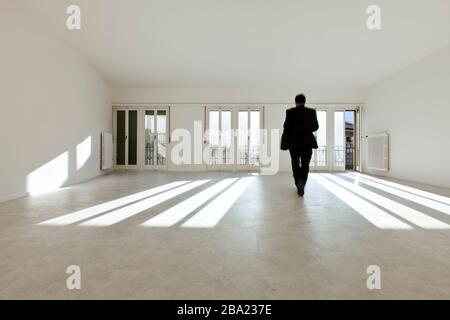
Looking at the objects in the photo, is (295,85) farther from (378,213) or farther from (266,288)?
(266,288)

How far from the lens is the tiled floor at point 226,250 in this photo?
42.0 inches

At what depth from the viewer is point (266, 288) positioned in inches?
42.0

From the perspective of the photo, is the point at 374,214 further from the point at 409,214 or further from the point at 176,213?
the point at 176,213

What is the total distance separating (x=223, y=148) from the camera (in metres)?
7.62

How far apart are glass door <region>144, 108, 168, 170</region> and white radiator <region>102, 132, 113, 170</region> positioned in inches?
39.8

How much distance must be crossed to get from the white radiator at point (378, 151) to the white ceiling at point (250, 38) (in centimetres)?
149

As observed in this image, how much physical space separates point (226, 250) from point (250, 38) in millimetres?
4464

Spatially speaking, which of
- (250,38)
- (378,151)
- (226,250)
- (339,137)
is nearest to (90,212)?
(226,250)

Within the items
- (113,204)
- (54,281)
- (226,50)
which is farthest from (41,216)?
(226,50)

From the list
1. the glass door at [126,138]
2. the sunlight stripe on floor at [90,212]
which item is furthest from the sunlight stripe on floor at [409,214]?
the glass door at [126,138]

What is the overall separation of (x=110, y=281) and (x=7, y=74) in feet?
11.3

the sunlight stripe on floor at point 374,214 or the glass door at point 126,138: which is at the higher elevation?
the glass door at point 126,138

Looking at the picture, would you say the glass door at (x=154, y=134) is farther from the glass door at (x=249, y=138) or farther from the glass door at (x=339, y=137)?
the glass door at (x=339, y=137)

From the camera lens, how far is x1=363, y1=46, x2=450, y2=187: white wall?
442cm
